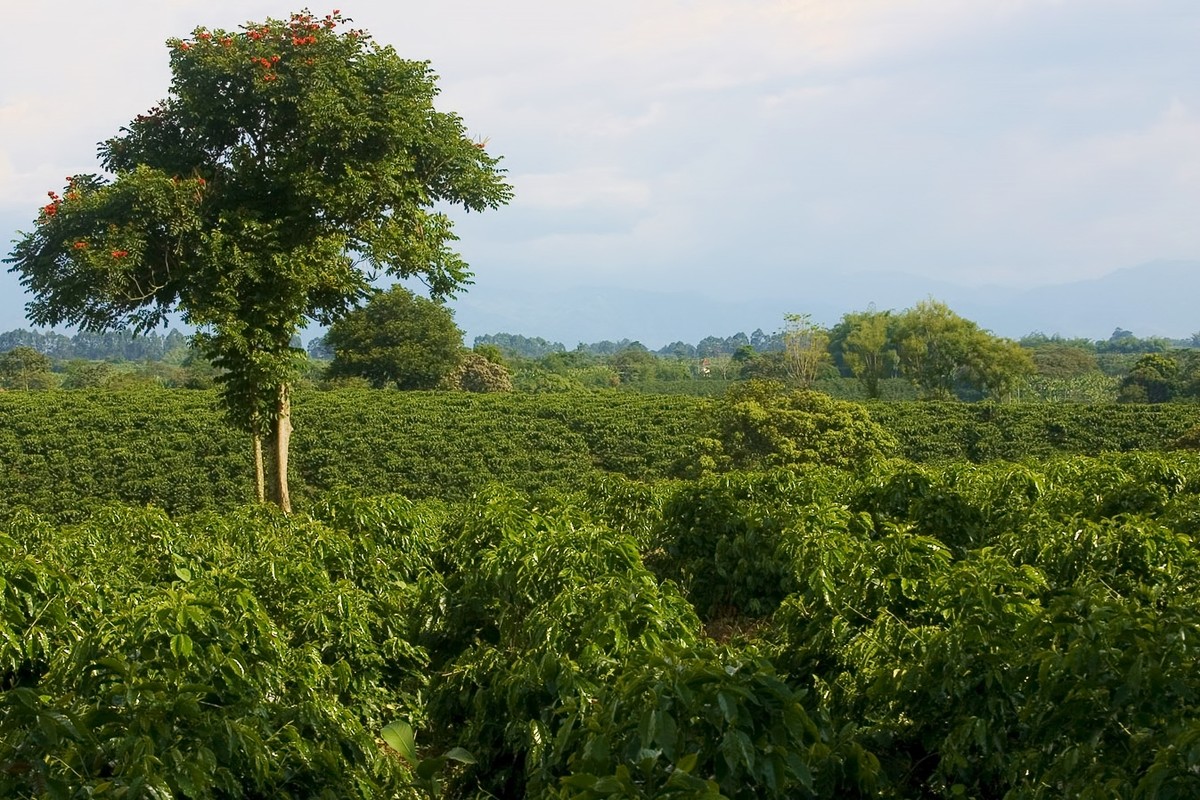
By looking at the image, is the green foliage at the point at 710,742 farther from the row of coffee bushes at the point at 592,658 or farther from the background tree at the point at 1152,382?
the background tree at the point at 1152,382

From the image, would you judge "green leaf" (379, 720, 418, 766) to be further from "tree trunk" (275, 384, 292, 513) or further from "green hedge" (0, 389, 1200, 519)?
"green hedge" (0, 389, 1200, 519)

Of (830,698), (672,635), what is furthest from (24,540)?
(830,698)

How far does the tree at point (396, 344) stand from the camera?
39.7 metres

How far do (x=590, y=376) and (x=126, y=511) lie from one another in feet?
180

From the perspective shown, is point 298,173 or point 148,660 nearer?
point 148,660

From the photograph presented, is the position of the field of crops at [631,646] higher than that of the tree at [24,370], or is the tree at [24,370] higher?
the tree at [24,370]

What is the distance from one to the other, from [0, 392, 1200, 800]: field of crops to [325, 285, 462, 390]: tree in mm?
28897

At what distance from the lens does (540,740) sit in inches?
171

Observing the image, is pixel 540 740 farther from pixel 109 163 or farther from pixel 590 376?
pixel 590 376

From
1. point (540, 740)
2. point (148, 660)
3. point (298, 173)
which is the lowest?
point (540, 740)

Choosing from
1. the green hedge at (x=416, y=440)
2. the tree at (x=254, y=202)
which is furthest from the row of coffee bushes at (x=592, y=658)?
the green hedge at (x=416, y=440)

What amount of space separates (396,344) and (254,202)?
26767 millimetres

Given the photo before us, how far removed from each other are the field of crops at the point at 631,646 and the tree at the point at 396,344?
2890cm

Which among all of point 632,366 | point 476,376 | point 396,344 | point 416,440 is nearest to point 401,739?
point 416,440
